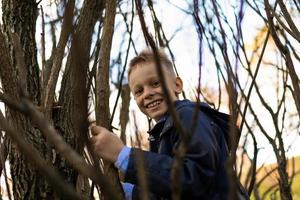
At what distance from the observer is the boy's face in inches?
62.5

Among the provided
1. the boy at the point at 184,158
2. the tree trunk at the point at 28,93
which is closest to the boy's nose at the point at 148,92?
the boy at the point at 184,158

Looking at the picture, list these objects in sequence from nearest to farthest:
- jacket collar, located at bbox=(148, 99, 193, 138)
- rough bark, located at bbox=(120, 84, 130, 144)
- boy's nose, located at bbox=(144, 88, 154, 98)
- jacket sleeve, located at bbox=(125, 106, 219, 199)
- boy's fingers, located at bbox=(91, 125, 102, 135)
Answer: boy's fingers, located at bbox=(91, 125, 102, 135), jacket sleeve, located at bbox=(125, 106, 219, 199), jacket collar, located at bbox=(148, 99, 193, 138), boy's nose, located at bbox=(144, 88, 154, 98), rough bark, located at bbox=(120, 84, 130, 144)

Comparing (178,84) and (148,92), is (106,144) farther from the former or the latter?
(178,84)

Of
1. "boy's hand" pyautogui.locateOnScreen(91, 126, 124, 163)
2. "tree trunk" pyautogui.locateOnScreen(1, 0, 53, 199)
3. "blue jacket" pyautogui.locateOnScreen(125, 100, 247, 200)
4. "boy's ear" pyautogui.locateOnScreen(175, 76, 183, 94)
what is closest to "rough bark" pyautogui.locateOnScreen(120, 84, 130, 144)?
"boy's ear" pyautogui.locateOnScreen(175, 76, 183, 94)

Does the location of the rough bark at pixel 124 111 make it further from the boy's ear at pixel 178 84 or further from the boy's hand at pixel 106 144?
the boy's hand at pixel 106 144

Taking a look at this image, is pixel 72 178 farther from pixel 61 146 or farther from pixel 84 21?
pixel 61 146

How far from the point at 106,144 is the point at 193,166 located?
8.4 inches

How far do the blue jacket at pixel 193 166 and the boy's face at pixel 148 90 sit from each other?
0.22 metres

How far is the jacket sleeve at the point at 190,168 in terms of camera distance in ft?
3.90

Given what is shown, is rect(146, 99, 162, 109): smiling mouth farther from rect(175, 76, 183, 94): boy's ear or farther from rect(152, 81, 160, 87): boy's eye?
rect(175, 76, 183, 94): boy's ear

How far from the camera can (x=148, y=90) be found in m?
1.59

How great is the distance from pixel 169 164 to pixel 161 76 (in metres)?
0.70

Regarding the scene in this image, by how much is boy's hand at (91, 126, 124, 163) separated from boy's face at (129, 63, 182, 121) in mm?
422

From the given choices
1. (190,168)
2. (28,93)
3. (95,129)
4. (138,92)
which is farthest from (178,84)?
(95,129)
